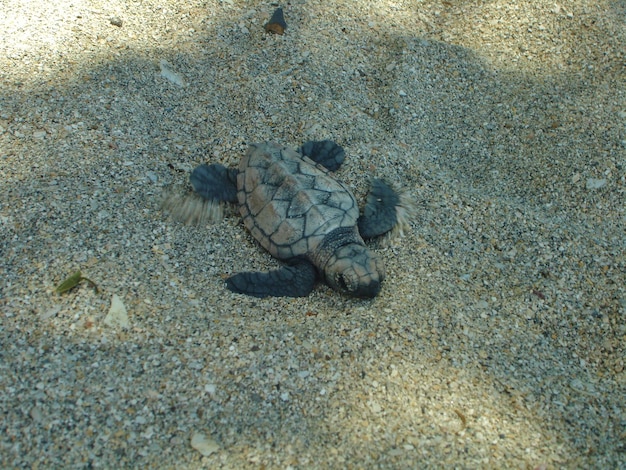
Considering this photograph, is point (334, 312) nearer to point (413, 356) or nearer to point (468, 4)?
point (413, 356)

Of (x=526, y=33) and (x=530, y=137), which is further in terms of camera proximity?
(x=526, y=33)

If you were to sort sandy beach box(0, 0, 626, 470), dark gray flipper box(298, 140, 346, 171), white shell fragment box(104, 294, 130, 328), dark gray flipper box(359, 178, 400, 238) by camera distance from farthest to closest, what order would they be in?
1. dark gray flipper box(298, 140, 346, 171)
2. dark gray flipper box(359, 178, 400, 238)
3. white shell fragment box(104, 294, 130, 328)
4. sandy beach box(0, 0, 626, 470)

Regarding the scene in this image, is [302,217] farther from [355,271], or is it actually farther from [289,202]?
[355,271]

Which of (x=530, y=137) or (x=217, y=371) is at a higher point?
(x=530, y=137)

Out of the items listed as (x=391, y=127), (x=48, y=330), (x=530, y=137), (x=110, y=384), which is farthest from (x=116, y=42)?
(x=530, y=137)

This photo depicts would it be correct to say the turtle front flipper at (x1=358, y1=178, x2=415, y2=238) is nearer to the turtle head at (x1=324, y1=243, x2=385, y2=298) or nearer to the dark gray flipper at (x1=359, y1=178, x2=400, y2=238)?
the dark gray flipper at (x1=359, y1=178, x2=400, y2=238)

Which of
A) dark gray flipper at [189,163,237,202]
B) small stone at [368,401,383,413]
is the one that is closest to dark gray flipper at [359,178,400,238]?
dark gray flipper at [189,163,237,202]
